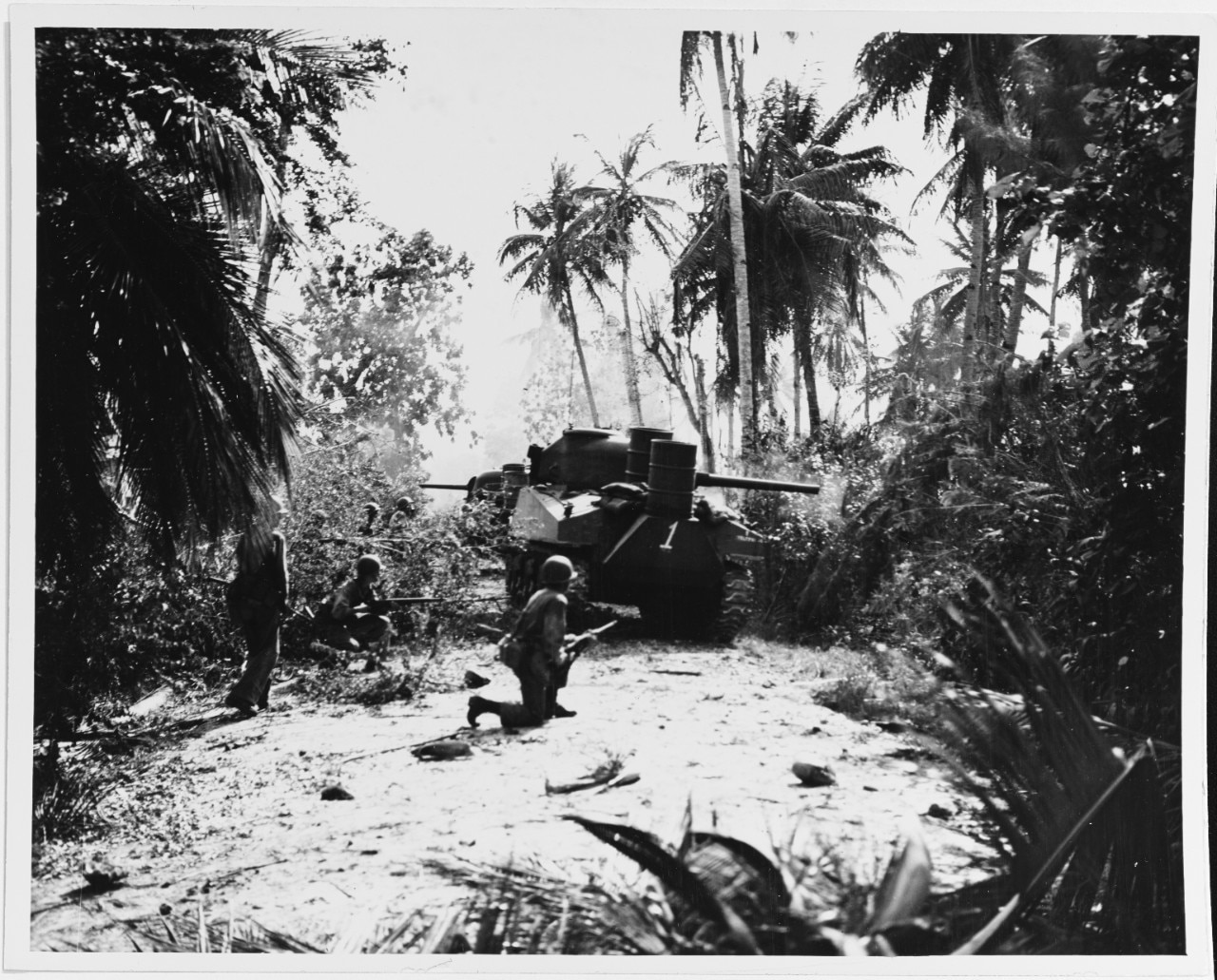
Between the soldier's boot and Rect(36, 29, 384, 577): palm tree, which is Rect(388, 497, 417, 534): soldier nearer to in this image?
Rect(36, 29, 384, 577): palm tree

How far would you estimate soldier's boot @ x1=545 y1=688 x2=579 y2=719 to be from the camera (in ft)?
12.2

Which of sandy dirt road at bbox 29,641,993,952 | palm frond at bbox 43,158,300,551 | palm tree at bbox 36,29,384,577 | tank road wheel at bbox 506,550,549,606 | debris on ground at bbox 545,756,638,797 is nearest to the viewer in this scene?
sandy dirt road at bbox 29,641,993,952

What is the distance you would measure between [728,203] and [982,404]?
1194 mm

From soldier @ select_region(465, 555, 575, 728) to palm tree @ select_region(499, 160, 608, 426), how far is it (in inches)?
39.8

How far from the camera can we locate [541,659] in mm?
3961

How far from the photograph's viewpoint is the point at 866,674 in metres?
3.71

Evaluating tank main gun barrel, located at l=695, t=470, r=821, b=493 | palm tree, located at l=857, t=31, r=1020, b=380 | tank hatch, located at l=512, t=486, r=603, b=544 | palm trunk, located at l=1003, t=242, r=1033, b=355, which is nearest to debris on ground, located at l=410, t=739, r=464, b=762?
tank hatch, located at l=512, t=486, r=603, b=544

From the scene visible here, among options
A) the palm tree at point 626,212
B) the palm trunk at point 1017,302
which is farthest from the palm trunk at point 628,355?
the palm trunk at point 1017,302

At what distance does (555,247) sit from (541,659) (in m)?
1.50

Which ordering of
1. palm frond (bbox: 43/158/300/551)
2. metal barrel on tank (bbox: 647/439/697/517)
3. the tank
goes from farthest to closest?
1. metal barrel on tank (bbox: 647/439/697/517)
2. the tank
3. palm frond (bbox: 43/158/300/551)

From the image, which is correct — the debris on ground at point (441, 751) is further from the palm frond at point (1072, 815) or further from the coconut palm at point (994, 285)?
the coconut palm at point (994, 285)

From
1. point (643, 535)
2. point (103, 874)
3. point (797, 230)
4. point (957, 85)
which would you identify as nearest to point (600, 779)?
point (103, 874)

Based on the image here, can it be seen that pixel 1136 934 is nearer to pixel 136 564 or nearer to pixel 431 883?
pixel 431 883

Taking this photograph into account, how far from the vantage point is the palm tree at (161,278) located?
3.63 metres
